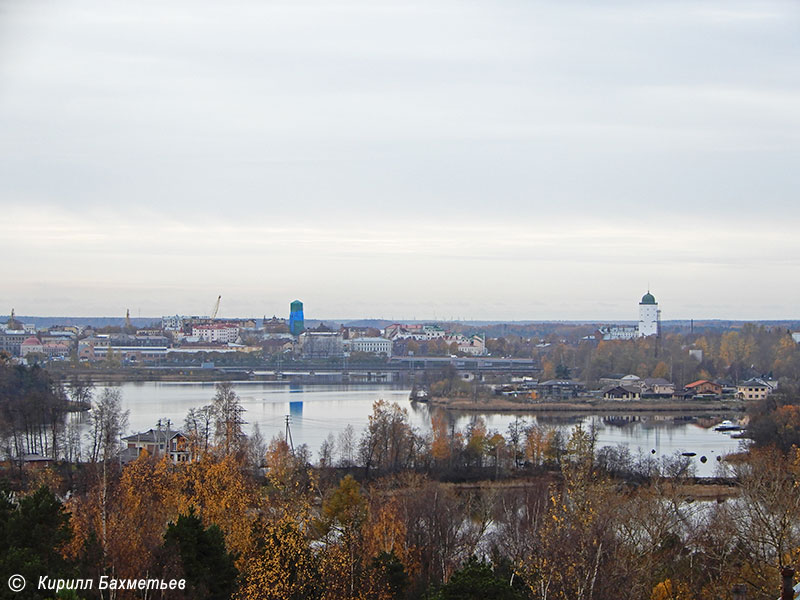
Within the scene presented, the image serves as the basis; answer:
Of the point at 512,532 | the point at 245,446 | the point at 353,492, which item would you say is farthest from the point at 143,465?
the point at 512,532

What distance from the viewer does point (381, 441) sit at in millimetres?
7469

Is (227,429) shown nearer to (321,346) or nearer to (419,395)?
(419,395)

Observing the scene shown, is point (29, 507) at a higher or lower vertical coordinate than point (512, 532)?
higher

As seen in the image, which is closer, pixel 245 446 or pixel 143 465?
pixel 143 465

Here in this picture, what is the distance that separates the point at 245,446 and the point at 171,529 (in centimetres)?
384

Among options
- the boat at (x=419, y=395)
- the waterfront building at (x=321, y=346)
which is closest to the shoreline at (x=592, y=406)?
the boat at (x=419, y=395)

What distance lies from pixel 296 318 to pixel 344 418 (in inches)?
848

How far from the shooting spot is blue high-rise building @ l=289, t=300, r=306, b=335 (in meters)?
32.2

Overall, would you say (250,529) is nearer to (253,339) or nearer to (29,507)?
(29,507)

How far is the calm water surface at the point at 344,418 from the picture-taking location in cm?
930

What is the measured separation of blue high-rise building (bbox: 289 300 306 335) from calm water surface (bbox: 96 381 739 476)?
15.4m

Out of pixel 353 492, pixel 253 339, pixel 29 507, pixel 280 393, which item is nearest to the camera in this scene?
pixel 29 507

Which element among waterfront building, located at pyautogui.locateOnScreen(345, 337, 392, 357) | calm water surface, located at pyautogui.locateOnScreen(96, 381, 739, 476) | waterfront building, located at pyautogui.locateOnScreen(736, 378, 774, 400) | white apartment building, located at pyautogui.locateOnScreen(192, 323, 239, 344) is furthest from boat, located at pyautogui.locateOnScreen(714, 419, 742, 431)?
white apartment building, located at pyautogui.locateOnScreen(192, 323, 239, 344)

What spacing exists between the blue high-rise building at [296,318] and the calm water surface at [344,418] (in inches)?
606
